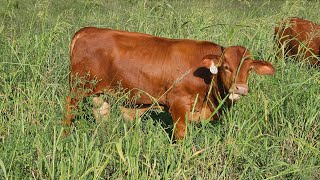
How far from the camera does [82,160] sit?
290 cm

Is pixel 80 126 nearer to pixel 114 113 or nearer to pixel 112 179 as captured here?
pixel 114 113

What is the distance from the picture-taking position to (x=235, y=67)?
13.1 feet

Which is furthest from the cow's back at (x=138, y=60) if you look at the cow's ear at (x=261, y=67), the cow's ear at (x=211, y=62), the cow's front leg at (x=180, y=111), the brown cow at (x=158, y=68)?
the cow's ear at (x=261, y=67)

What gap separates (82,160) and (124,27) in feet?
12.2

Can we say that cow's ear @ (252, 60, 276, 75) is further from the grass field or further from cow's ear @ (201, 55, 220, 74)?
cow's ear @ (201, 55, 220, 74)

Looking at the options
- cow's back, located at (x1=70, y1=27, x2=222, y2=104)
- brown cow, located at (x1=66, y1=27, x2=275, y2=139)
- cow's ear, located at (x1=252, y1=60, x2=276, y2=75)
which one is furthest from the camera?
cow's back, located at (x1=70, y1=27, x2=222, y2=104)

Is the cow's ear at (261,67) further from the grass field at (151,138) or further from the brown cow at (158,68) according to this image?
the grass field at (151,138)

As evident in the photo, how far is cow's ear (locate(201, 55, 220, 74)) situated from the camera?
4.21 m

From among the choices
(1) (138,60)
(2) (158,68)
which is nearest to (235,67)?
(2) (158,68)

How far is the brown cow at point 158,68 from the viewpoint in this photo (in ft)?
14.4

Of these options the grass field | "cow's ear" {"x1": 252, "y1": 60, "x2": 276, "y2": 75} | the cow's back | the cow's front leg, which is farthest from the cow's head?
the cow's front leg

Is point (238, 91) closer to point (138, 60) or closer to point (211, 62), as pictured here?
point (211, 62)

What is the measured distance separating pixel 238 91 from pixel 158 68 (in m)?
1.13

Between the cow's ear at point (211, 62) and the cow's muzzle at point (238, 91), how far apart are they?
45 centimetres
